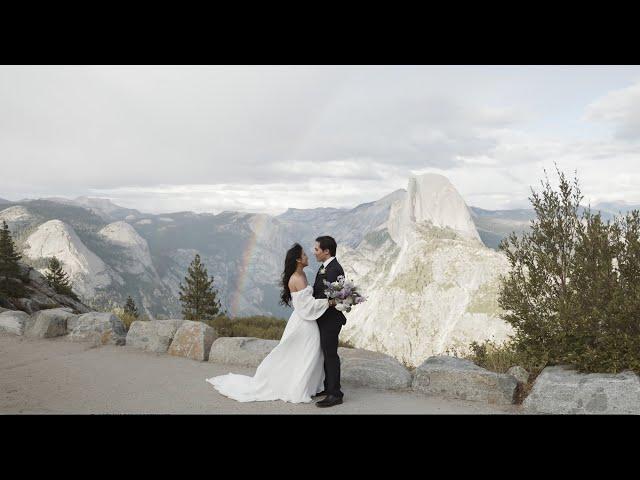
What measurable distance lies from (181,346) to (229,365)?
6.00 ft

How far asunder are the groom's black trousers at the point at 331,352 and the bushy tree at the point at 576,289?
359cm

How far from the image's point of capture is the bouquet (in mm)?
8359

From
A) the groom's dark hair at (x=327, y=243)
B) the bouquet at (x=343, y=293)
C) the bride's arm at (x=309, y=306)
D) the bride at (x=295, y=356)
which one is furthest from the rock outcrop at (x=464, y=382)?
the groom's dark hair at (x=327, y=243)

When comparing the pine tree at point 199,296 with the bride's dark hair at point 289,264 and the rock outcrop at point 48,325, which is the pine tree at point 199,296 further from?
the bride's dark hair at point 289,264

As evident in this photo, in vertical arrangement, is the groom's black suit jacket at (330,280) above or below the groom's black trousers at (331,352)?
above

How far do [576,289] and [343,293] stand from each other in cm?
457

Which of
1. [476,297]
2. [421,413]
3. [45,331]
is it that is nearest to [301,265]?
[421,413]

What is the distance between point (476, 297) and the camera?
18975 centimetres

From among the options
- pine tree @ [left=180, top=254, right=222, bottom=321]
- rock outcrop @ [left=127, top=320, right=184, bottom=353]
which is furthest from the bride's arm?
pine tree @ [left=180, top=254, right=222, bottom=321]

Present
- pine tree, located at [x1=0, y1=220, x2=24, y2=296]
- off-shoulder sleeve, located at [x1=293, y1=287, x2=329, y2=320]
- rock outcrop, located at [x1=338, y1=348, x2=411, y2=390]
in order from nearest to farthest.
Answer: off-shoulder sleeve, located at [x1=293, y1=287, x2=329, y2=320] < rock outcrop, located at [x1=338, y1=348, x2=411, y2=390] < pine tree, located at [x1=0, y1=220, x2=24, y2=296]

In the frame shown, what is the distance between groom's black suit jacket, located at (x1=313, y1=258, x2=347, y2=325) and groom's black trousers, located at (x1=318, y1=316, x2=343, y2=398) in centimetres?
4

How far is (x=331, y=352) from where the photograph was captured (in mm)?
8758

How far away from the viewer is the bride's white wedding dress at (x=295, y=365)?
28.7 ft

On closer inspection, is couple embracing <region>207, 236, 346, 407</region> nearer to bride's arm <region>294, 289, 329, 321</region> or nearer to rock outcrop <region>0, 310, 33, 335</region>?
bride's arm <region>294, 289, 329, 321</region>
